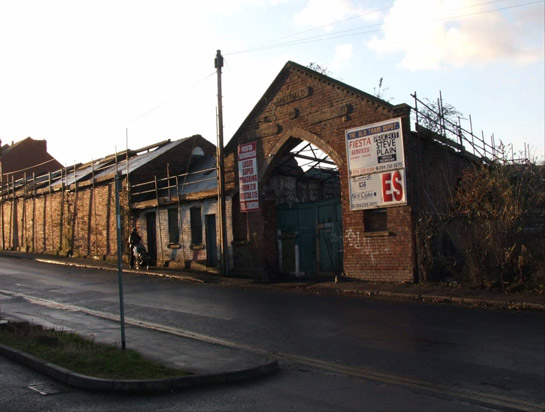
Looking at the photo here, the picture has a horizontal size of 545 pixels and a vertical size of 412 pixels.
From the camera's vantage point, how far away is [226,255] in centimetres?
2097

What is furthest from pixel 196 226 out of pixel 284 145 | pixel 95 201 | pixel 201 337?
pixel 201 337

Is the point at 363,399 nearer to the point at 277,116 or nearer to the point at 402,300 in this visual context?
the point at 402,300

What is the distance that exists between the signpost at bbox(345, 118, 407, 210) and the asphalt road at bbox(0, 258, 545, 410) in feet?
12.3

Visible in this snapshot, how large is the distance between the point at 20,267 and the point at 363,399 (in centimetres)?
2316

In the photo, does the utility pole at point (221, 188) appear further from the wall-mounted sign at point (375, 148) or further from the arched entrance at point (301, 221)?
the wall-mounted sign at point (375, 148)

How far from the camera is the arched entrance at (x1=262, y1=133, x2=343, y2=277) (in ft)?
62.3

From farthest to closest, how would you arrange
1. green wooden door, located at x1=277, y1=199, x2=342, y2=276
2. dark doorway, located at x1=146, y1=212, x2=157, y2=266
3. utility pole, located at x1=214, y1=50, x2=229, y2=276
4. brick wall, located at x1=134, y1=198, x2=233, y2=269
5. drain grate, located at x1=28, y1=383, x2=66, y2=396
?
dark doorway, located at x1=146, y1=212, x2=157, y2=266
brick wall, located at x1=134, y1=198, x2=233, y2=269
utility pole, located at x1=214, y1=50, x2=229, y2=276
green wooden door, located at x1=277, y1=199, x2=342, y2=276
drain grate, located at x1=28, y1=383, x2=66, y2=396

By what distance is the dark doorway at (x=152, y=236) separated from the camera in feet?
88.3

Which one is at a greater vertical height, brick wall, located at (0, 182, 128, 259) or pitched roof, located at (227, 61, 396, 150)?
pitched roof, located at (227, 61, 396, 150)

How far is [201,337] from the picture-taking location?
1002cm

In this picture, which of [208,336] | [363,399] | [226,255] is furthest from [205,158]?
[363,399]

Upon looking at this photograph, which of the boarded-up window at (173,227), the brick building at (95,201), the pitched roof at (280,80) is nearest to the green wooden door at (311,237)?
the pitched roof at (280,80)

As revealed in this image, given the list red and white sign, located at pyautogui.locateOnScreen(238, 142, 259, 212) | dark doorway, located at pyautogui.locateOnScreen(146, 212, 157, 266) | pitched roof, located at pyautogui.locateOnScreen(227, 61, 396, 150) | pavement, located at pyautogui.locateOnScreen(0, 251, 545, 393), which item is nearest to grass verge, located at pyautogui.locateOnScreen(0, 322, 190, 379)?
pavement, located at pyautogui.locateOnScreen(0, 251, 545, 393)

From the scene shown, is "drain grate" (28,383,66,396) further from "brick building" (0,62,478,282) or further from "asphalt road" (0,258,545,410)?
"brick building" (0,62,478,282)
